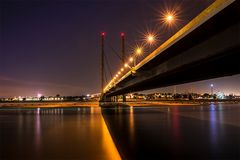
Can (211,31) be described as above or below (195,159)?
above

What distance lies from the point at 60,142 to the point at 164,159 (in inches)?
408

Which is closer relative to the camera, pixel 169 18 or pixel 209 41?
pixel 209 41

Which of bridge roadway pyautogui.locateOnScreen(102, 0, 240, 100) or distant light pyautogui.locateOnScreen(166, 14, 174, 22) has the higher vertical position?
distant light pyautogui.locateOnScreen(166, 14, 174, 22)

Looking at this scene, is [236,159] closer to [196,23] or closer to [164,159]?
[164,159]

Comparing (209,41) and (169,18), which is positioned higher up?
(169,18)

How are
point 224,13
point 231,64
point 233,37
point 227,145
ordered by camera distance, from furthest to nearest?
point 227,145
point 231,64
point 233,37
point 224,13

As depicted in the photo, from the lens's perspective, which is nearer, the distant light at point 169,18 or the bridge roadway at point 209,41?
the bridge roadway at point 209,41

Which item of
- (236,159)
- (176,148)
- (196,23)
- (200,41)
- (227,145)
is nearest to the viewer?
(196,23)

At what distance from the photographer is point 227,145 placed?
22281 mm

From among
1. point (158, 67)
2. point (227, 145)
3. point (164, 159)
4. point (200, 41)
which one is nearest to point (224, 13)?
point (200, 41)

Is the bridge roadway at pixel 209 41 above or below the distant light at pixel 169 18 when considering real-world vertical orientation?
below

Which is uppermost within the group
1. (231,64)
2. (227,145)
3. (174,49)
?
(174,49)

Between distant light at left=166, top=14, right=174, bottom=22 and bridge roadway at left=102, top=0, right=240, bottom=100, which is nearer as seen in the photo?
bridge roadway at left=102, top=0, right=240, bottom=100

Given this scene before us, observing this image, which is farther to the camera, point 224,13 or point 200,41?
point 200,41
